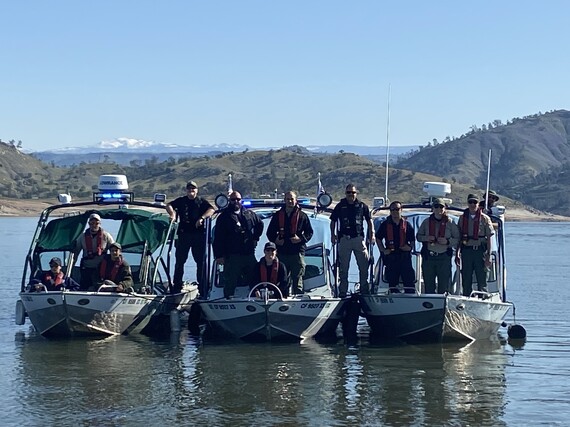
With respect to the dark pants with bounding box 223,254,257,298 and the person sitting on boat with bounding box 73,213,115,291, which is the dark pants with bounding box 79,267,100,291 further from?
the dark pants with bounding box 223,254,257,298

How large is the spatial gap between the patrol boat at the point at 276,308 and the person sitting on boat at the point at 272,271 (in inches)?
4.8

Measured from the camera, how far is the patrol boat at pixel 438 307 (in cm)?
1919

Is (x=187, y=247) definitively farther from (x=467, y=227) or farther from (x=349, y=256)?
(x=467, y=227)

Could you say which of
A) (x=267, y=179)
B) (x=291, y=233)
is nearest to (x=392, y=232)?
(x=291, y=233)

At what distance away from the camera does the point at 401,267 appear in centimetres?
1991

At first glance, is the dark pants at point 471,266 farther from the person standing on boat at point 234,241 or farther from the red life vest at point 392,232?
the person standing on boat at point 234,241

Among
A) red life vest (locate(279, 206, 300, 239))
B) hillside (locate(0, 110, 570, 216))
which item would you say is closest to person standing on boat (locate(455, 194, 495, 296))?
red life vest (locate(279, 206, 300, 239))

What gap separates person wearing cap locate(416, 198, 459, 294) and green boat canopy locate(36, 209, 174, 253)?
15.3ft

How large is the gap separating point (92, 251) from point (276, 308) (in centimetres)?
343

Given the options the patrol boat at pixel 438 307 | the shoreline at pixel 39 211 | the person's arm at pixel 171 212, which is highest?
the person's arm at pixel 171 212

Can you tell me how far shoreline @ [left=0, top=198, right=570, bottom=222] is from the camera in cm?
11012

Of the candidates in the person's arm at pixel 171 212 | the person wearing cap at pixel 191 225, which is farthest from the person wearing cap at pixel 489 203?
the person's arm at pixel 171 212

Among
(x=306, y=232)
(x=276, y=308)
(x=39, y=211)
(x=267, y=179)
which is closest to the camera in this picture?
(x=276, y=308)

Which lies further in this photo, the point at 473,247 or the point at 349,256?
the point at 349,256
